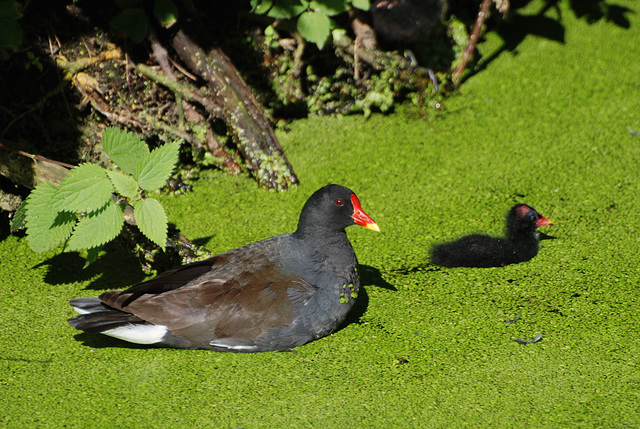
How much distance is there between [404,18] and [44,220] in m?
2.64

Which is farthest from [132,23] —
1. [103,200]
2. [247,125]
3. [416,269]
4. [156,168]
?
[416,269]

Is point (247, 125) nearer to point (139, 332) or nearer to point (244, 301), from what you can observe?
point (244, 301)

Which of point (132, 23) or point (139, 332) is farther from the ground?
point (132, 23)

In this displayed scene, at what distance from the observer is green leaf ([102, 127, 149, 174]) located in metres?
2.56

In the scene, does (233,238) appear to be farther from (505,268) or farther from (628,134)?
(628,134)

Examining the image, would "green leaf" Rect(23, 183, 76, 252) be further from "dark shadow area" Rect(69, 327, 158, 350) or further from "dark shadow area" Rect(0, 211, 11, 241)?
"dark shadow area" Rect(0, 211, 11, 241)

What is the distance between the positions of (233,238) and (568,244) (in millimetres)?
1586

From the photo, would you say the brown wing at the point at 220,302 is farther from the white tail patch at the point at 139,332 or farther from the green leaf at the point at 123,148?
the green leaf at the point at 123,148

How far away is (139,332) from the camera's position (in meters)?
2.36

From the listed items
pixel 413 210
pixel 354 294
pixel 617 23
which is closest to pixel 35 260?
pixel 354 294

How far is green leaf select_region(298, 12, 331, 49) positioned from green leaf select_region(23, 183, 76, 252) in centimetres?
159

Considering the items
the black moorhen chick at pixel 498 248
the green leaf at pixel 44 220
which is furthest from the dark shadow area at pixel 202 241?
the black moorhen chick at pixel 498 248

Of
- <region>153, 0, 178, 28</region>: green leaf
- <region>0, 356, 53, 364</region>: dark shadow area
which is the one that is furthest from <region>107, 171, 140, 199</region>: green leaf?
<region>153, 0, 178, 28</region>: green leaf

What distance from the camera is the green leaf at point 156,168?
254 centimetres
